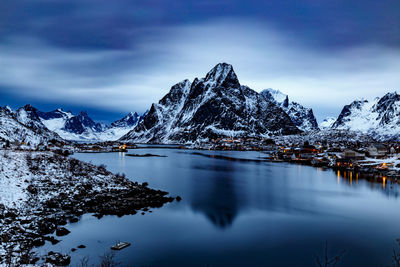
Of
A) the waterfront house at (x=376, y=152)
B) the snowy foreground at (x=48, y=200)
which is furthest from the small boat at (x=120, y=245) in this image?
the waterfront house at (x=376, y=152)

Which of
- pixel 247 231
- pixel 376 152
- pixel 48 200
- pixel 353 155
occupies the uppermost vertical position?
pixel 376 152

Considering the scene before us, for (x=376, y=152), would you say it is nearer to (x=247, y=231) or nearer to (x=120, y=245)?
(x=247, y=231)

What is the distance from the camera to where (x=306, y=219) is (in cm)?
3703

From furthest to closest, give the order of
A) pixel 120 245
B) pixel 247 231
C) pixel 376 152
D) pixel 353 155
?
pixel 376 152 → pixel 353 155 → pixel 247 231 → pixel 120 245

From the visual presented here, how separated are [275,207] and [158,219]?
18.9 m

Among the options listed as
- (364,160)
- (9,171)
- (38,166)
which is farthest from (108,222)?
(364,160)

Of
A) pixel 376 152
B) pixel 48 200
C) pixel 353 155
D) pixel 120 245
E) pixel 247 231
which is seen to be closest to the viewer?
pixel 120 245

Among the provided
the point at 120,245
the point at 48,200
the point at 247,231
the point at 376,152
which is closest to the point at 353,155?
the point at 376,152

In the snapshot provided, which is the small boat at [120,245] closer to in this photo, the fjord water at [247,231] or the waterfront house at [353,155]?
the fjord water at [247,231]

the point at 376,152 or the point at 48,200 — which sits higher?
the point at 376,152

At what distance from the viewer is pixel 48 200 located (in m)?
33.2

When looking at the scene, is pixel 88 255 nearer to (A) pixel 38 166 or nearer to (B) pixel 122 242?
(B) pixel 122 242

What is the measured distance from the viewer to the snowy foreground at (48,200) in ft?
72.3

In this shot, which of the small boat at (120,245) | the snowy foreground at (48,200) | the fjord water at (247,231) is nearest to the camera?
the snowy foreground at (48,200)
